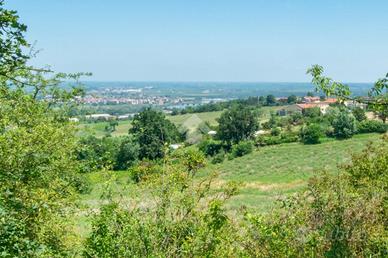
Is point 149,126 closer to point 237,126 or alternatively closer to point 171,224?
point 237,126

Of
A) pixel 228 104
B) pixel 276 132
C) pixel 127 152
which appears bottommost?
pixel 127 152

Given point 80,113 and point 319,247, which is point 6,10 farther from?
point 80,113

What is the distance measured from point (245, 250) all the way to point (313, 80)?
19.3 feet

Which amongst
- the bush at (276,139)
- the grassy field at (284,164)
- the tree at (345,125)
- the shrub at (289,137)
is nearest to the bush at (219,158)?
the grassy field at (284,164)

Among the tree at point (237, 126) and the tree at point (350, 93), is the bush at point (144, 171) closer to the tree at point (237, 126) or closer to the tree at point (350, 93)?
the tree at point (350, 93)

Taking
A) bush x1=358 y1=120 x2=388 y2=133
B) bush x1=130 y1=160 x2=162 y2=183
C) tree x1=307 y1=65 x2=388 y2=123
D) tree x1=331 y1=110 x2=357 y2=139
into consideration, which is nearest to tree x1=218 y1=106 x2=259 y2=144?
tree x1=331 y1=110 x2=357 y2=139

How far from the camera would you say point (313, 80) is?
17.1 ft

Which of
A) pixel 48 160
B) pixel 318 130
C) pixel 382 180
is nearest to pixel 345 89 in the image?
pixel 48 160

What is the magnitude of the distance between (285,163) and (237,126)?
21.3 metres

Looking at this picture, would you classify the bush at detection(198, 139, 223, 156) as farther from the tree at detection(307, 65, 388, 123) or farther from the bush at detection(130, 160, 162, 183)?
the tree at detection(307, 65, 388, 123)

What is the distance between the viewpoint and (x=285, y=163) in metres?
65.4

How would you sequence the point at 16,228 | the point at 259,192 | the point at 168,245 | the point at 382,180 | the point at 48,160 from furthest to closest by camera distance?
the point at 259,192
the point at 382,180
the point at 48,160
the point at 168,245
the point at 16,228

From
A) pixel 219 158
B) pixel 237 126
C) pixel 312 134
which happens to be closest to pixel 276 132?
pixel 237 126

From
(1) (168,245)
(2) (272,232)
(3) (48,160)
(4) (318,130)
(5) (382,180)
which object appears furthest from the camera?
(4) (318,130)
